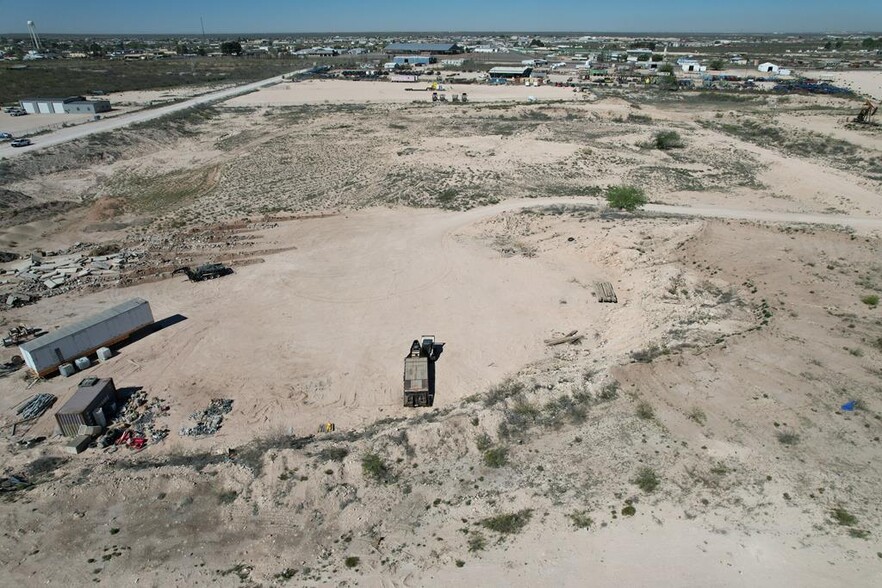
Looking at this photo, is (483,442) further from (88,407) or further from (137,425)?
(88,407)

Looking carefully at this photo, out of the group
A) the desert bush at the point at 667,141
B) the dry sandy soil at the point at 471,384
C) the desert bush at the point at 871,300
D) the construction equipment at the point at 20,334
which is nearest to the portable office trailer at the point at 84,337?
the dry sandy soil at the point at 471,384

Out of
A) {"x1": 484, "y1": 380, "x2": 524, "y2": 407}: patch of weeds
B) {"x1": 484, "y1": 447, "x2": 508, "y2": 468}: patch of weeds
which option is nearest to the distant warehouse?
{"x1": 484, "y1": 380, "x2": 524, "y2": 407}: patch of weeds

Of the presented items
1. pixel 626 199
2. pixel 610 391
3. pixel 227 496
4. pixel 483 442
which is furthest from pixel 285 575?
pixel 626 199

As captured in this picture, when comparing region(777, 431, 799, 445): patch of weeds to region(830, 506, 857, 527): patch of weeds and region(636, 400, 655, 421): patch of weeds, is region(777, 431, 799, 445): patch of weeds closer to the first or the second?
region(830, 506, 857, 527): patch of weeds

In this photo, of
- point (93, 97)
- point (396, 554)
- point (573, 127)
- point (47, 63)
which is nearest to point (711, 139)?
point (573, 127)

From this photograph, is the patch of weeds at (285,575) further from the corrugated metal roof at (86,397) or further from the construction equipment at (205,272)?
the construction equipment at (205,272)

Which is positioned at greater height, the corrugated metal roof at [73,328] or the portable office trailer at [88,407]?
the corrugated metal roof at [73,328]

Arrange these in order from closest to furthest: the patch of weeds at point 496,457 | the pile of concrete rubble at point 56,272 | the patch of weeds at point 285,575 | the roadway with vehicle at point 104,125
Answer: the patch of weeds at point 285,575
the patch of weeds at point 496,457
the pile of concrete rubble at point 56,272
the roadway with vehicle at point 104,125
